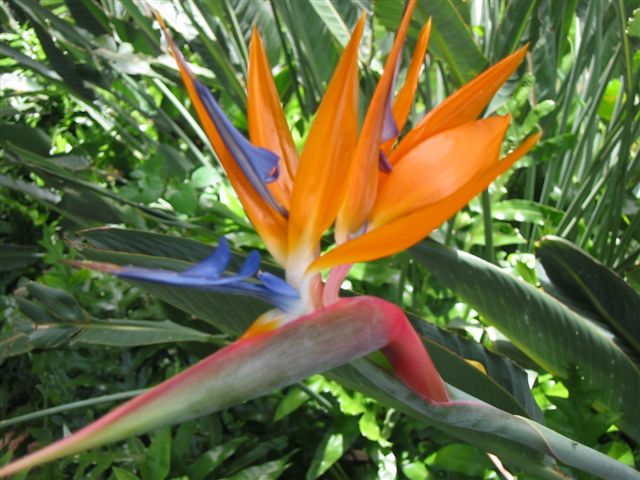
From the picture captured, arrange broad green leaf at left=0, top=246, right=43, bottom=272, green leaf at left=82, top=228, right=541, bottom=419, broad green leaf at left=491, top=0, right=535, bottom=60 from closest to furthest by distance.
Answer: green leaf at left=82, top=228, right=541, bottom=419
broad green leaf at left=491, top=0, right=535, bottom=60
broad green leaf at left=0, top=246, right=43, bottom=272

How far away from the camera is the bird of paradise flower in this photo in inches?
13.7

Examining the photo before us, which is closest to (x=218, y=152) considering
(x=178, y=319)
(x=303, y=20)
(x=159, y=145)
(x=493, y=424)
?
(x=493, y=424)

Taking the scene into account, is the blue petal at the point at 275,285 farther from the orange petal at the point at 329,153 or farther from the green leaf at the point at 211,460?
the green leaf at the point at 211,460

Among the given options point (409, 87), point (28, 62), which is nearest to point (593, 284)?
point (409, 87)

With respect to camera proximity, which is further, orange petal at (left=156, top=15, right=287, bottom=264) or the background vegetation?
the background vegetation

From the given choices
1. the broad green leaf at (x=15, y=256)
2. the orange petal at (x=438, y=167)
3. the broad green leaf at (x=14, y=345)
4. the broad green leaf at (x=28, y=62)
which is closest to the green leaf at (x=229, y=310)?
the orange petal at (x=438, y=167)

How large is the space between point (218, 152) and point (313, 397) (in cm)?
60

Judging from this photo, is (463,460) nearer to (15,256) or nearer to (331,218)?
(331,218)

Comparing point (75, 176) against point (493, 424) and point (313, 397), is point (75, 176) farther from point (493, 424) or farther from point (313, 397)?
point (493, 424)

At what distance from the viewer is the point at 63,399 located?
1.21 meters

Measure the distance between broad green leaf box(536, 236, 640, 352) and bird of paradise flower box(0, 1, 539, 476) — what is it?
44 cm

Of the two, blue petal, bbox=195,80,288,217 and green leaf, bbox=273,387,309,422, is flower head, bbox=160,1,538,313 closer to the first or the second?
blue petal, bbox=195,80,288,217

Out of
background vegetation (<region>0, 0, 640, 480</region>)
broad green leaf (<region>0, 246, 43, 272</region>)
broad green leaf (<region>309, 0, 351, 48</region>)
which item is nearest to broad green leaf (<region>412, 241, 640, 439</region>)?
background vegetation (<region>0, 0, 640, 480</region>)

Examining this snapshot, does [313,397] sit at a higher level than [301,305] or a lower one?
lower
